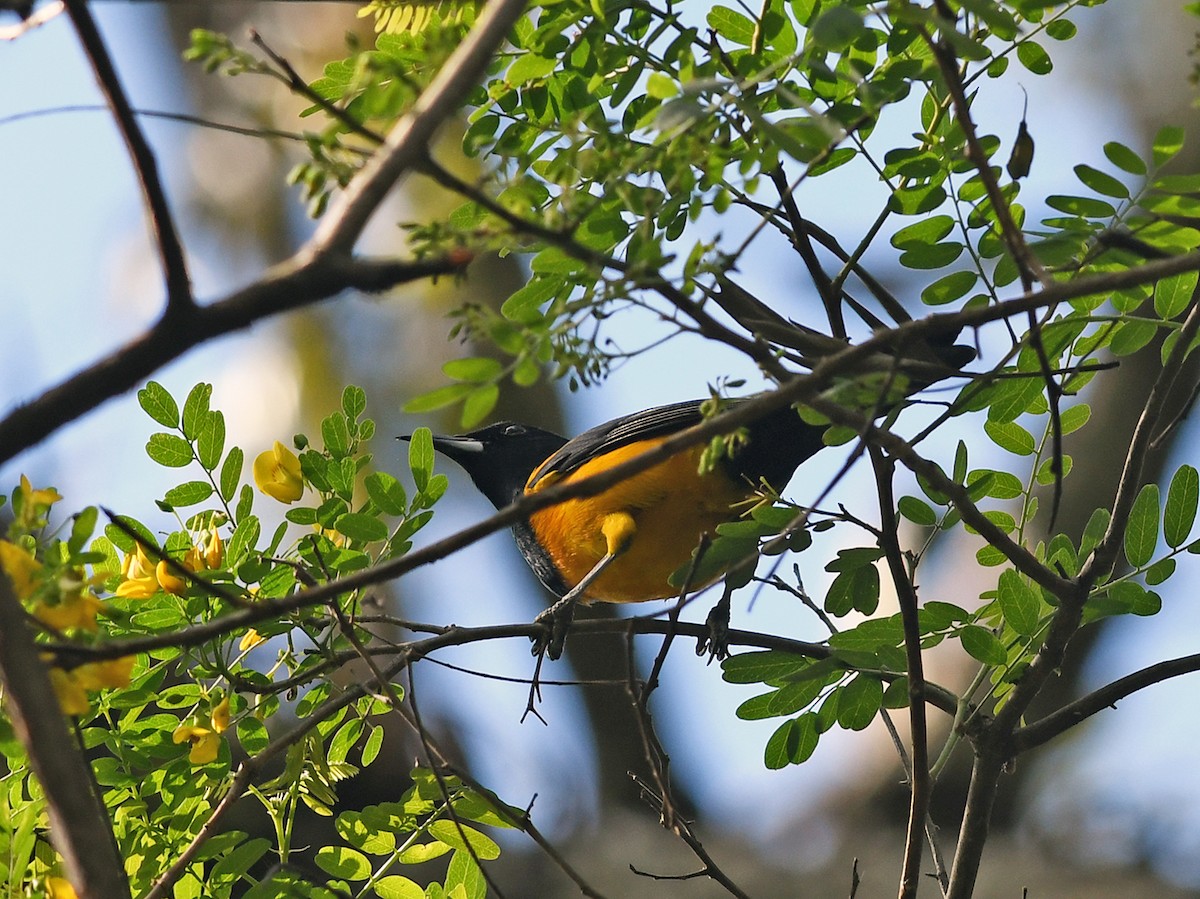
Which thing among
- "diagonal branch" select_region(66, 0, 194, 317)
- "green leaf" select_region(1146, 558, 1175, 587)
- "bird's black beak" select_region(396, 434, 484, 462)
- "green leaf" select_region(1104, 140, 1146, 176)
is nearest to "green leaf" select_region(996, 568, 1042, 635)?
"green leaf" select_region(1146, 558, 1175, 587)

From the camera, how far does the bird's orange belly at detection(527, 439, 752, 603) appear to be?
11.5 feet

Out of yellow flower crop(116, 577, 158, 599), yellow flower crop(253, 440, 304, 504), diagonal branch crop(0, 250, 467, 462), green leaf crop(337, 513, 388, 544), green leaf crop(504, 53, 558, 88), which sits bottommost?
diagonal branch crop(0, 250, 467, 462)

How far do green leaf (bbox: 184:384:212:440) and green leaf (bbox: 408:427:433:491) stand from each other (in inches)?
14.7

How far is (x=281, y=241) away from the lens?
829 cm

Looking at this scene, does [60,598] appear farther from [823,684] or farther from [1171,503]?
[1171,503]

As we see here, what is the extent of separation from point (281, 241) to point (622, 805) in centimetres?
413

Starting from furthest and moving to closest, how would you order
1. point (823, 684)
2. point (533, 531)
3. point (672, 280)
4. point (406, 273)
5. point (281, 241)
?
point (281, 241)
point (533, 531)
point (823, 684)
point (672, 280)
point (406, 273)

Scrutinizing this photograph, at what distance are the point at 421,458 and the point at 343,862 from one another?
2.45ft

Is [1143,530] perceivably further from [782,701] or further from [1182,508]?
[782,701]

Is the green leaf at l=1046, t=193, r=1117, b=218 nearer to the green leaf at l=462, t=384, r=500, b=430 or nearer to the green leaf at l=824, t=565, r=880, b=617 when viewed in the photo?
the green leaf at l=824, t=565, r=880, b=617

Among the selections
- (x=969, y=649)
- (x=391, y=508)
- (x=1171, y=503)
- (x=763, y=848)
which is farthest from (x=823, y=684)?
(x=763, y=848)

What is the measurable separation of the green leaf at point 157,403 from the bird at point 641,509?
1.12 metres

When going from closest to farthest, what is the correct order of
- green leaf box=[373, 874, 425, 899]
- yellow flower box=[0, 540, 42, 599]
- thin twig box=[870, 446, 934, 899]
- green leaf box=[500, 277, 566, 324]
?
1. yellow flower box=[0, 540, 42, 599]
2. thin twig box=[870, 446, 934, 899]
3. green leaf box=[500, 277, 566, 324]
4. green leaf box=[373, 874, 425, 899]

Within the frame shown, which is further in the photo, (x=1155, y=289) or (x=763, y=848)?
(x=763, y=848)
